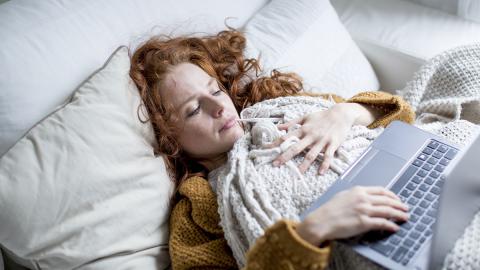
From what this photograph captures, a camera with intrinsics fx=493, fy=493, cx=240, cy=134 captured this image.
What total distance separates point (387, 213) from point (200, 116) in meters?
→ 0.49

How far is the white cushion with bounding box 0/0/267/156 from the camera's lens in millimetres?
987

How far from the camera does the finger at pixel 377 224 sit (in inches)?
32.8

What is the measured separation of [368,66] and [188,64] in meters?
0.67

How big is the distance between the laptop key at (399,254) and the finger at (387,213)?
0.06 meters

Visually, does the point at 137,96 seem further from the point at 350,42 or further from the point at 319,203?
the point at 350,42

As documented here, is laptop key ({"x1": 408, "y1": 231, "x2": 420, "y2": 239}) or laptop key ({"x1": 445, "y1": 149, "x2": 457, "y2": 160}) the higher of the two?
laptop key ({"x1": 445, "y1": 149, "x2": 457, "y2": 160})

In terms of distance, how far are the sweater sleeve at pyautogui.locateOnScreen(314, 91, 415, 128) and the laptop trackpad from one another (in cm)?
19

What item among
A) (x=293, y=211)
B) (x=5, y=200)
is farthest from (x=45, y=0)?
(x=293, y=211)

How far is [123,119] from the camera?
3.46ft

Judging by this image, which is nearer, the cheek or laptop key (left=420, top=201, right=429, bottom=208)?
laptop key (left=420, top=201, right=429, bottom=208)

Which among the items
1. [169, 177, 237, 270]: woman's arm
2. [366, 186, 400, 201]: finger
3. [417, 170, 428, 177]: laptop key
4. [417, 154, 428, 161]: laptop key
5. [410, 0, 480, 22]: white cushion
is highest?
[410, 0, 480, 22]: white cushion

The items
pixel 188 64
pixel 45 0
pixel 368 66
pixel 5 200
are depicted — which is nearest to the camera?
pixel 5 200

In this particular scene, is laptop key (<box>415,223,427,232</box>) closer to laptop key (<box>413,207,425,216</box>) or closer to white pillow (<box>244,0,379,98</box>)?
laptop key (<box>413,207,425,216</box>)

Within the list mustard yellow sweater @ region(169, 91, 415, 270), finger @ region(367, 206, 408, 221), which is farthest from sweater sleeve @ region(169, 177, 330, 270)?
finger @ region(367, 206, 408, 221)
